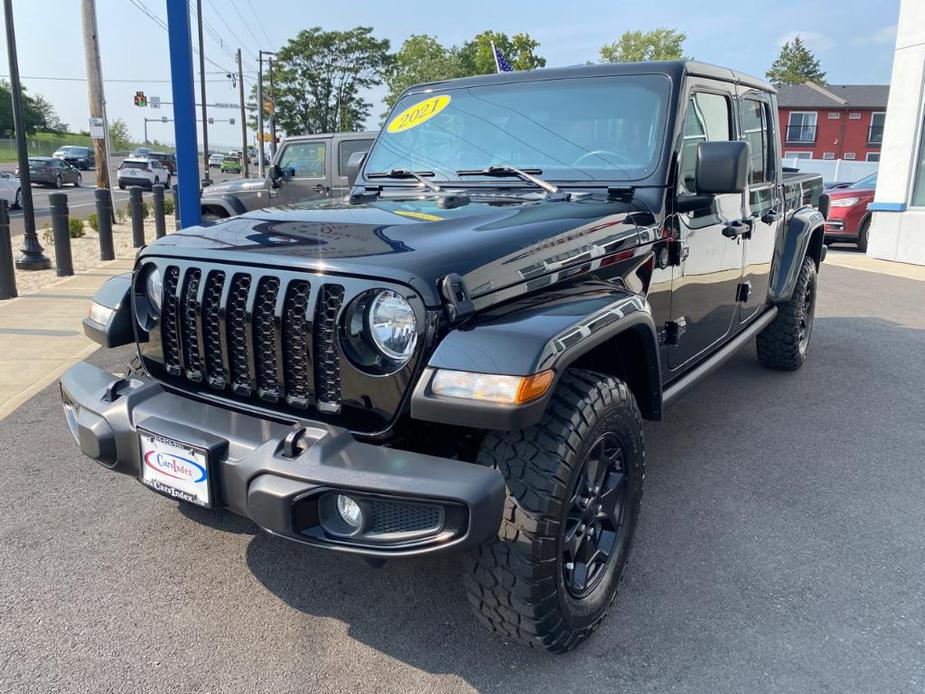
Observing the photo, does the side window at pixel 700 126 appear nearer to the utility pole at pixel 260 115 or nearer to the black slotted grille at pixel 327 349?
the black slotted grille at pixel 327 349

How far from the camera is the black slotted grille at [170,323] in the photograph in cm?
252

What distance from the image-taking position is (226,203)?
9.99 m

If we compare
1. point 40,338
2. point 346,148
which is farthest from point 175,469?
point 346,148

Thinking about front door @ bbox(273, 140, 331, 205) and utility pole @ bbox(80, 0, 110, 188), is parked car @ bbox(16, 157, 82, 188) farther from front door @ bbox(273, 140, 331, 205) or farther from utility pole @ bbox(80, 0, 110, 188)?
front door @ bbox(273, 140, 331, 205)

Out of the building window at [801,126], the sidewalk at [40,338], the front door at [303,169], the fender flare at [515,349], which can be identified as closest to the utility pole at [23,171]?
the sidewalk at [40,338]

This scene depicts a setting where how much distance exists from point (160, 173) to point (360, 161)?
3259 cm

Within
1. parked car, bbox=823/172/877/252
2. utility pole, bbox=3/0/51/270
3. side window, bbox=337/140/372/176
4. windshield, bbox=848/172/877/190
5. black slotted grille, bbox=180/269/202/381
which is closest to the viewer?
black slotted grille, bbox=180/269/202/381

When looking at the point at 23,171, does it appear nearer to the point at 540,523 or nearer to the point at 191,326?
the point at 191,326

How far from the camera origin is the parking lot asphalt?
2.25 meters

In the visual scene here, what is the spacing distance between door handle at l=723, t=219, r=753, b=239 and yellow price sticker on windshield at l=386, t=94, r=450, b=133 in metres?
1.53

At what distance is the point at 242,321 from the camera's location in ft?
7.71

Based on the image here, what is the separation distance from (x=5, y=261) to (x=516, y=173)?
21.4 feet

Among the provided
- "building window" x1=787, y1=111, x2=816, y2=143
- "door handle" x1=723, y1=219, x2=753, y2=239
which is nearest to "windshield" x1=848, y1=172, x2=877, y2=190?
"door handle" x1=723, y1=219, x2=753, y2=239

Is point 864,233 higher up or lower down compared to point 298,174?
lower down
